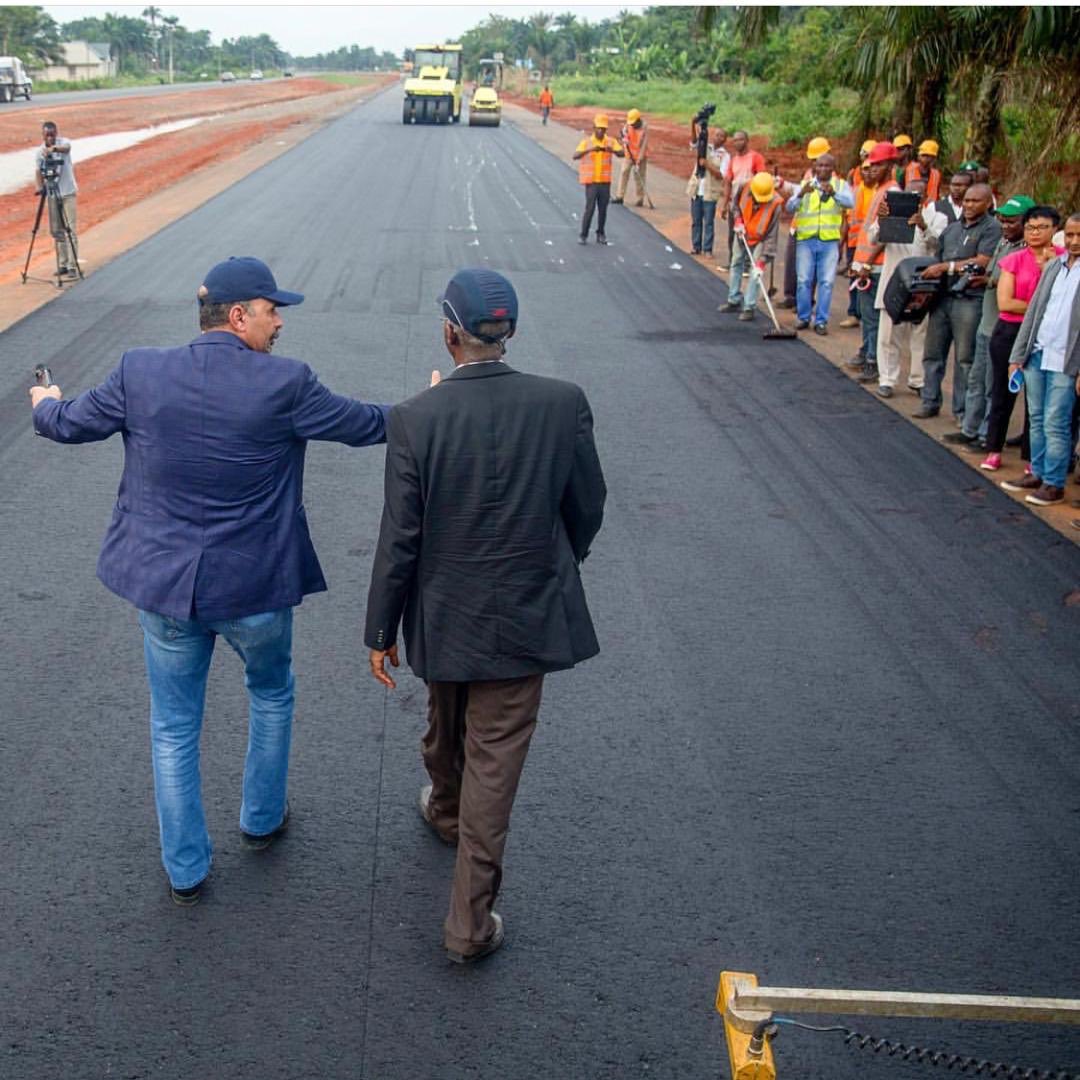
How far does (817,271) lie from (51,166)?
8.38 meters

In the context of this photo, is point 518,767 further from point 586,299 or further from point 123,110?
point 123,110

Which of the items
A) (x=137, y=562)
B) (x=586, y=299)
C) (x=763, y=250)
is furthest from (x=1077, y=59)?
(x=137, y=562)

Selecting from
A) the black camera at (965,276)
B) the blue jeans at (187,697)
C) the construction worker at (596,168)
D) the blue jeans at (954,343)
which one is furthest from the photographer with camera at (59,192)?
the blue jeans at (187,697)

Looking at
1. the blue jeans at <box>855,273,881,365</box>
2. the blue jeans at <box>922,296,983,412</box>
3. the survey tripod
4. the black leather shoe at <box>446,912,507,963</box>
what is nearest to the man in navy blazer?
the black leather shoe at <box>446,912,507,963</box>

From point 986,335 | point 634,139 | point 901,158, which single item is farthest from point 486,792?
point 634,139

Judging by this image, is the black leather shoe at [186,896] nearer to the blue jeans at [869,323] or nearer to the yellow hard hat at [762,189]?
the blue jeans at [869,323]

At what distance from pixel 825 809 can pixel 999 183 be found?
18.4 m

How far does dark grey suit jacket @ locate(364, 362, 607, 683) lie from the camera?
11.4 ft

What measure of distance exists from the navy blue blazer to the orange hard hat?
9948 mm

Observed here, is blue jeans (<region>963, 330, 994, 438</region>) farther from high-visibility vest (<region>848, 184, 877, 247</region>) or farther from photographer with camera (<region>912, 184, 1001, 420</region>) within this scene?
high-visibility vest (<region>848, 184, 877, 247</region>)

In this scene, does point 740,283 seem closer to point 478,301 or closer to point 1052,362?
point 1052,362

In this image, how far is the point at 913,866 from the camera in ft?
14.1

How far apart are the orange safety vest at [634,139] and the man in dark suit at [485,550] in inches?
732

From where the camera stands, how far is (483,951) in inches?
148
